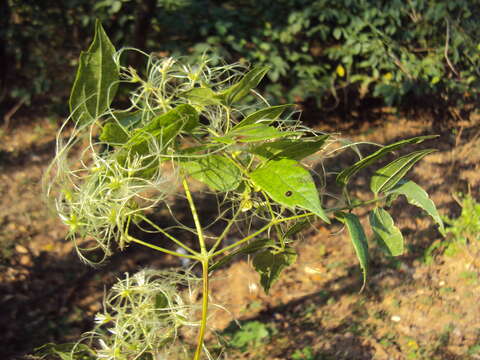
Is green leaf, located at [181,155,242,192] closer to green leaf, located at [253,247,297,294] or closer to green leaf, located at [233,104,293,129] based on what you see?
green leaf, located at [233,104,293,129]

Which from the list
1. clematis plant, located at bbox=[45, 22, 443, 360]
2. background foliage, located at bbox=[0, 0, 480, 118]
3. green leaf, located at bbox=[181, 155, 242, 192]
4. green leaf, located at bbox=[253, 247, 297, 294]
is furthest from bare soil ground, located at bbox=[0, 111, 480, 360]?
green leaf, located at bbox=[181, 155, 242, 192]

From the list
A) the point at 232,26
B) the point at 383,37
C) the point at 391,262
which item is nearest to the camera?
the point at 391,262

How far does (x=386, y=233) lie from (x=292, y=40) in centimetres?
353

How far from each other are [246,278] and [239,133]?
2639mm

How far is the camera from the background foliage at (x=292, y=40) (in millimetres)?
3947

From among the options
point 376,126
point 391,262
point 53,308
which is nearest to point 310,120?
point 376,126

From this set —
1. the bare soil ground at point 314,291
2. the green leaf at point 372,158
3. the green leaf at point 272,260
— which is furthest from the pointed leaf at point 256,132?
the bare soil ground at point 314,291

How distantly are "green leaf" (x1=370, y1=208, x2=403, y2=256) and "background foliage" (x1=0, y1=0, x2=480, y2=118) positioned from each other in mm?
3167

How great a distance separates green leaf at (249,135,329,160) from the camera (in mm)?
638

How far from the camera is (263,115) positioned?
2.31ft

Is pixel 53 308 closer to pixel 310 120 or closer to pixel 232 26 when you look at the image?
pixel 232 26

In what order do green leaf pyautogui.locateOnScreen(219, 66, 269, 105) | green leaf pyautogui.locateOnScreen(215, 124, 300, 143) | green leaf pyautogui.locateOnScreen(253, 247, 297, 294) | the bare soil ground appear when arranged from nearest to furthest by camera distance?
1. green leaf pyautogui.locateOnScreen(215, 124, 300, 143)
2. green leaf pyautogui.locateOnScreen(219, 66, 269, 105)
3. green leaf pyautogui.locateOnScreen(253, 247, 297, 294)
4. the bare soil ground

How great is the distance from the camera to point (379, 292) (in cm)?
297

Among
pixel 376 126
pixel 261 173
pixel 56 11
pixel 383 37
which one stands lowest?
pixel 376 126
